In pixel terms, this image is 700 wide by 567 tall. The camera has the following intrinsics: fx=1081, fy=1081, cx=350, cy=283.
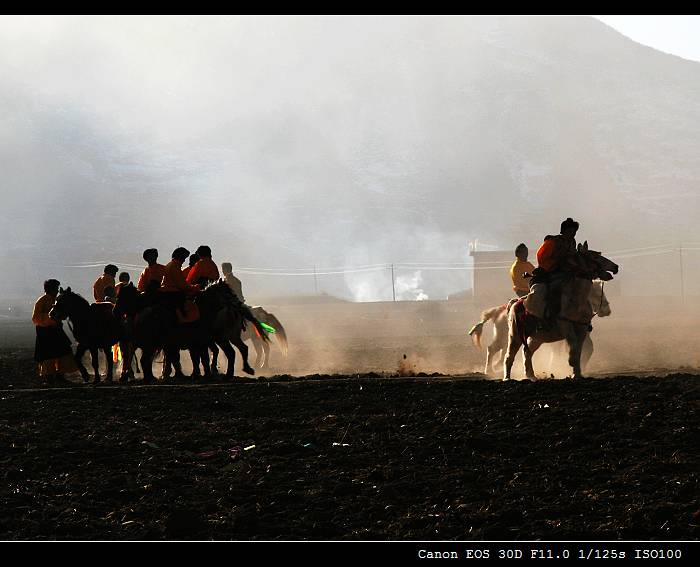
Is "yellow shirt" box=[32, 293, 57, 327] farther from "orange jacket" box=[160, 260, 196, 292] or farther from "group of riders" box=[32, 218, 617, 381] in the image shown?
"orange jacket" box=[160, 260, 196, 292]

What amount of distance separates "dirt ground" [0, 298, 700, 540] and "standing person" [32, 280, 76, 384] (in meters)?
2.43

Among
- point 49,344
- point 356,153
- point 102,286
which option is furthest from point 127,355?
point 356,153

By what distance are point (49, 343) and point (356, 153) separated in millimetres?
103554

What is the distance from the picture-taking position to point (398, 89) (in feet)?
470

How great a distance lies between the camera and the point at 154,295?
60.8 ft

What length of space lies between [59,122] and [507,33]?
2628 inches

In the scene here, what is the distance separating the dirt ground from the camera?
28.9 feet

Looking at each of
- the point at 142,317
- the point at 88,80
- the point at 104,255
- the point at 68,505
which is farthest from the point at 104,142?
the point at 68,505

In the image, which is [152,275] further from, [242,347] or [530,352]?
[530,352]

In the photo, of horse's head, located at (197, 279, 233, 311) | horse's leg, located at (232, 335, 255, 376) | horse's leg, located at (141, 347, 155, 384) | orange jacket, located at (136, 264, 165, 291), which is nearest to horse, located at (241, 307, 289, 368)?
horse's leg, located at (232, 335, 255, 376)

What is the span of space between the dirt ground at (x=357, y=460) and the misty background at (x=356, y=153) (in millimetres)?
50838

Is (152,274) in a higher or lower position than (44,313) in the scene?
higher

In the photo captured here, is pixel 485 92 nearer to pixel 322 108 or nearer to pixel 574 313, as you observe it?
pixel 322 108

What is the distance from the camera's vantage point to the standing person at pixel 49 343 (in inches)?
776
